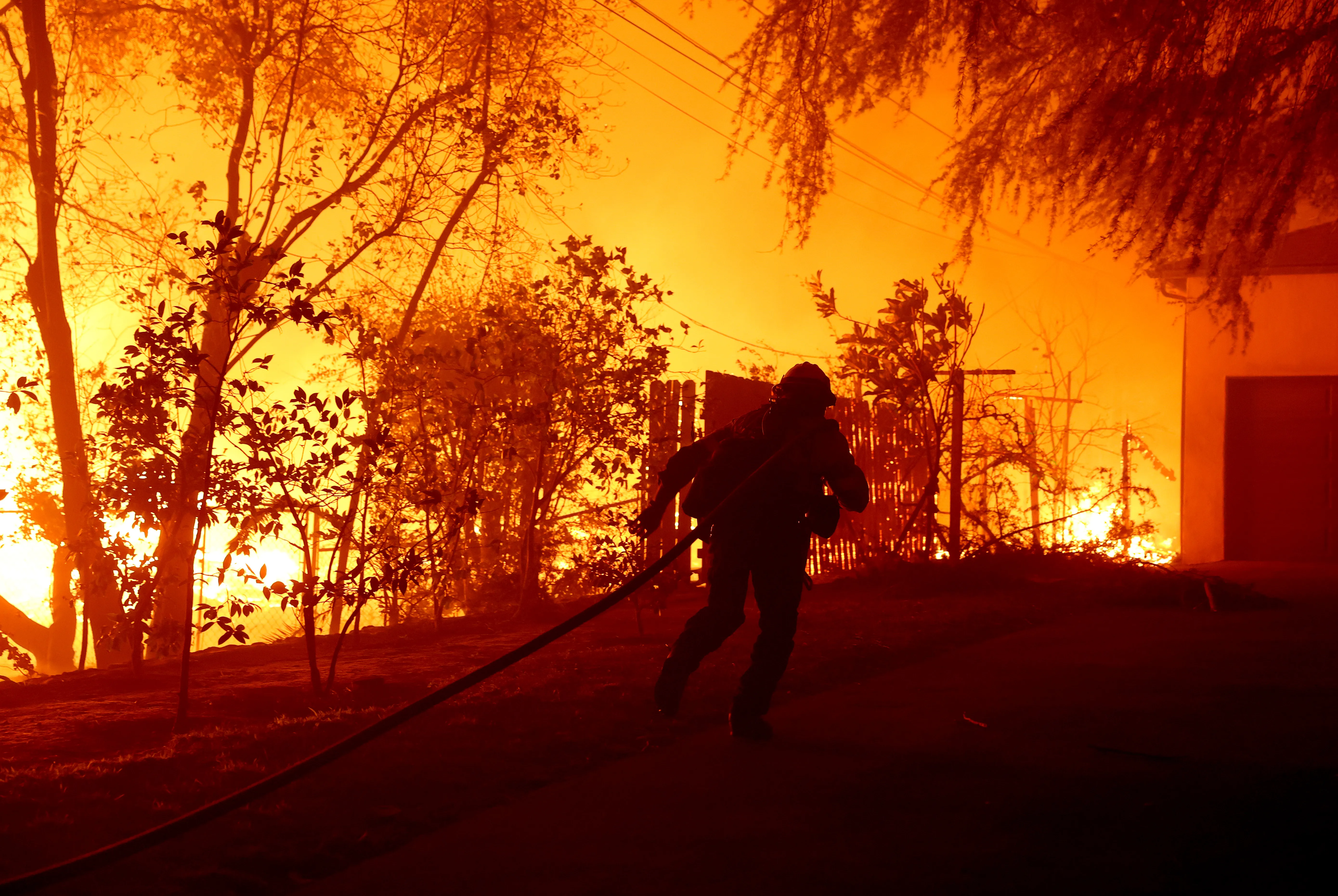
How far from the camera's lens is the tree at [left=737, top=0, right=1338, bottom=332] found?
19.4 feet

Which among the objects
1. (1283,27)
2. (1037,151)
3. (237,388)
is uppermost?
(1283,27)

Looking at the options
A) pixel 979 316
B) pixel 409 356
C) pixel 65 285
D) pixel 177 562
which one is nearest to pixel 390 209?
pixel 65 285

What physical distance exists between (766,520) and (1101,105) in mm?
2854

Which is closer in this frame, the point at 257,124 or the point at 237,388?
the point at 237,388

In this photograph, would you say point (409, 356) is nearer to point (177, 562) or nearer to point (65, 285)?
point (177, 562)

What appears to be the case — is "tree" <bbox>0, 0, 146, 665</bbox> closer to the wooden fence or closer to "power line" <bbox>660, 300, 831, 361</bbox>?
the wooden fence

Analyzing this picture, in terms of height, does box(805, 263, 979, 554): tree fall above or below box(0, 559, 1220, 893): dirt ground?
above

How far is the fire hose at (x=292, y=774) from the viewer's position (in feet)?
9.79

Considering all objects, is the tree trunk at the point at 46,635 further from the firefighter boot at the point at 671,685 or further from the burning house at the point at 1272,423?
the burning house at the point at 1272,423

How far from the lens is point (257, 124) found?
42.9ft

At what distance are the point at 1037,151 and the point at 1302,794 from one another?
11.5 feet

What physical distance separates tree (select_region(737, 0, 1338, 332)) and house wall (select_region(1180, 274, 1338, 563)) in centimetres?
1072

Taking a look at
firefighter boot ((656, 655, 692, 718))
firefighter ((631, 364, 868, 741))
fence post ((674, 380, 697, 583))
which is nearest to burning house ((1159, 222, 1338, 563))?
fence post ((674, 380, 697, 583))

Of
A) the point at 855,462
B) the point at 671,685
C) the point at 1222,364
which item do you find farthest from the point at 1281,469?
the point at 671,685
